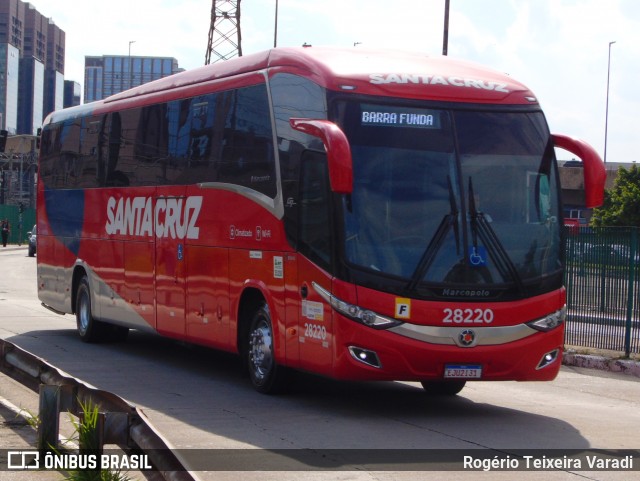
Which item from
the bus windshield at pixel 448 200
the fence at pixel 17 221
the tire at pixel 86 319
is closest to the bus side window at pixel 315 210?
the bus windshield at pixel 448 200

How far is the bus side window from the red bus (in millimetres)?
21

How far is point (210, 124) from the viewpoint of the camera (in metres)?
14.0

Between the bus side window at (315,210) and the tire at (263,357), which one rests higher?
the bus side window at (315,210)

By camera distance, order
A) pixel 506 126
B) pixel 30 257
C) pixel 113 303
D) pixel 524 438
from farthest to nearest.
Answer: pixel 30 257, pixel 113 303, pixel 506 126, pixel 524 438

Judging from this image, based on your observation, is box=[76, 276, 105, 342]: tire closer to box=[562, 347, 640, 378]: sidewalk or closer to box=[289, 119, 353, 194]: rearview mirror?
box=[562, 347, 640, 378]: sidewalk

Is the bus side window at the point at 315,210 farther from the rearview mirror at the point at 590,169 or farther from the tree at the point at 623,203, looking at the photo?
the tree at the point at 623,203

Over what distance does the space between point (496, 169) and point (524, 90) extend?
112 cm

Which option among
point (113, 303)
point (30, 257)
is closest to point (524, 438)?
point (113, 303)

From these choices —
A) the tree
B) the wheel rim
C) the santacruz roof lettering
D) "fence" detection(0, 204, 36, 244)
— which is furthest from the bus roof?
"fence" detection(0, 204, 36, 244)

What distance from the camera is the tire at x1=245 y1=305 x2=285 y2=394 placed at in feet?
40.2

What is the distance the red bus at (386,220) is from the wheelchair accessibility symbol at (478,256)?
0.05 ft

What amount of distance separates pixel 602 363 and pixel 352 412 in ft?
22.5

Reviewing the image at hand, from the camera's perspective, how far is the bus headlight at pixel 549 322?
1109cm

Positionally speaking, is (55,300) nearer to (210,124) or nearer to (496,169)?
(210,124)
